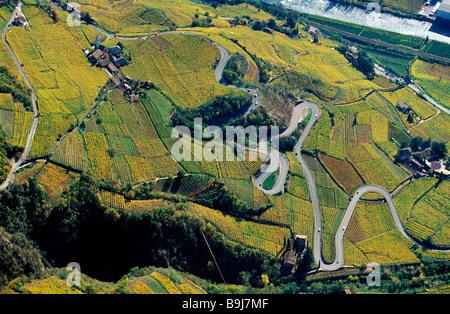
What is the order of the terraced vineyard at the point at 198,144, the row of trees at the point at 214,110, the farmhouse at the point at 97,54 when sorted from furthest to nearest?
the farmhouse at the point at 97,54, the row of trees at the point at 214,110, the terraced vineyard at the point at 198,144

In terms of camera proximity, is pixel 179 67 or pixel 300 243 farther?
pixel 179 67

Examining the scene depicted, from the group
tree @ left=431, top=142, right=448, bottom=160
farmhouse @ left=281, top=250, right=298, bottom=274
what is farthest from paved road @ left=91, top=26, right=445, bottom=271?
tree @ left=431, top=142, right=448, bottom=160

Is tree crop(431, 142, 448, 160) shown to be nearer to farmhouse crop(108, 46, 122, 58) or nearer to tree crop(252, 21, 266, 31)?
tree crop(252, 21, 266, 31)

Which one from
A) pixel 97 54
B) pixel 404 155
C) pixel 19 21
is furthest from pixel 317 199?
pixel 19 21

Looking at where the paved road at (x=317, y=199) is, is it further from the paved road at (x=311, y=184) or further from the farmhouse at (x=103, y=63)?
the farmhouse at (x=103, y=63)

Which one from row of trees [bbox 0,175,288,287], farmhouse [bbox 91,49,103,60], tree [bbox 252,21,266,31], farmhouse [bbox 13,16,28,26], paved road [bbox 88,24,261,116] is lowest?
row of trees [bbox 0,175,288,287]

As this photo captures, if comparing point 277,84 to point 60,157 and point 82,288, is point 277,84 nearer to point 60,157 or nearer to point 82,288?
point 60,157

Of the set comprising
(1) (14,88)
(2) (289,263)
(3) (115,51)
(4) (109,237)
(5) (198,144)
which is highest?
(3) (115,51)

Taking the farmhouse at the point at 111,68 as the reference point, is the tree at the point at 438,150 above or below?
above

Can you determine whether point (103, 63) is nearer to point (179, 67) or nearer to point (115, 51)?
point (115, 51)

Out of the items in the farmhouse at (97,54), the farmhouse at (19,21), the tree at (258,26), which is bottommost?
the farmhouse at (97,54)

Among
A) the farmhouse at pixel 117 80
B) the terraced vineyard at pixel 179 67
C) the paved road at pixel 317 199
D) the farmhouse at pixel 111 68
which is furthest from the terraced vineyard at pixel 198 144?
the farmhouse at pixel 111 68

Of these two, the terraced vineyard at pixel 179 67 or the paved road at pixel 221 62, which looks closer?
the terraced vineyard at pixel 179 67

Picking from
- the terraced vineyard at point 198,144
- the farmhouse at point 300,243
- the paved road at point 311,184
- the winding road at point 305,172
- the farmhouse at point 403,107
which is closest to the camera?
the terraced vineyard at point 198,144
